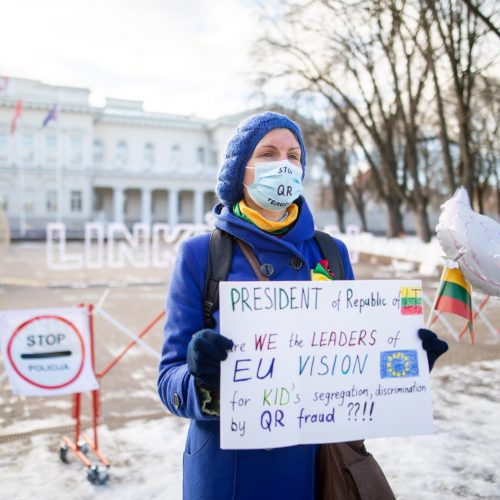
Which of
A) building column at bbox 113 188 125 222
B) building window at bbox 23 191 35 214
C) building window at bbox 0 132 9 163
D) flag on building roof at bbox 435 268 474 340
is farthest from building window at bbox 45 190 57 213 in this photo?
flag on building roof at bbox 435 268 474 340

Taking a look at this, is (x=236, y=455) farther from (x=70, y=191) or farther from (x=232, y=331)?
(x=70, y=191)

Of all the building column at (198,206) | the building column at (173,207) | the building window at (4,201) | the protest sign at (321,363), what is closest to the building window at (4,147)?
the building window at (4,201)

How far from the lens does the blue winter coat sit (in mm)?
1767

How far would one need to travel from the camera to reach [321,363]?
179 centimetres

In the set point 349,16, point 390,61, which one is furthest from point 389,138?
point 349,16

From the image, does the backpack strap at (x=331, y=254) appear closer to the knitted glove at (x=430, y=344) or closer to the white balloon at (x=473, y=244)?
the knitted glove at (x=430, y=344)

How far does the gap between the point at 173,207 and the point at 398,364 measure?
56.6 m

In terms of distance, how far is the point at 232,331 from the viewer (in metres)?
1.65

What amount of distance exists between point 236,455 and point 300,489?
0.88ft

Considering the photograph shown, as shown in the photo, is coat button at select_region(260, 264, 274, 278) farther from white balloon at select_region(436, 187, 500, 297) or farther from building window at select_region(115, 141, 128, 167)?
building window at select_region(115, 141, 128, 167)

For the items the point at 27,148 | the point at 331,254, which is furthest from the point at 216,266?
the point at 27,148

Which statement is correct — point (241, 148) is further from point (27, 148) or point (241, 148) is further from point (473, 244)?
point (27, 148)

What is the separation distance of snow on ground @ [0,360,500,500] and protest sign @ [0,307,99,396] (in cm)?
62

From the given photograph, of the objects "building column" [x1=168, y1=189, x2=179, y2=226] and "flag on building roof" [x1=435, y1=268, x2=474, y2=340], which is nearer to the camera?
"flag on building roof" [x1=435, y1=268, x2=474, y2=340]
